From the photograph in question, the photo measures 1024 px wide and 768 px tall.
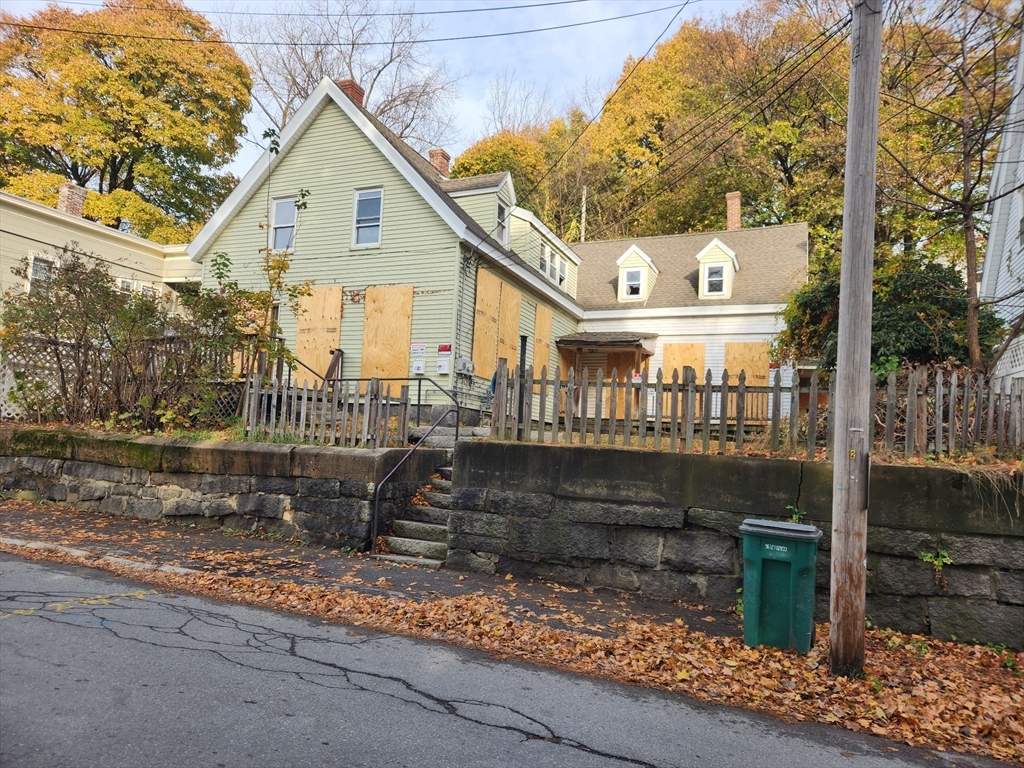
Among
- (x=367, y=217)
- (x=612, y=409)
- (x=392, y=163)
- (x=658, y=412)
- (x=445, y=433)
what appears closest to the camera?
(x=658, y=412)

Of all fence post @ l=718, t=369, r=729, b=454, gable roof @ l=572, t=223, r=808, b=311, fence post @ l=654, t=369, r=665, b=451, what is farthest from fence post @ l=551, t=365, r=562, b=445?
gable roof @ l=572, t=223, r=808, b=311

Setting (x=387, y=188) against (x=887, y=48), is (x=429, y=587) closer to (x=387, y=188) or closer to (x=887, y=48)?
(x=887, y=48)

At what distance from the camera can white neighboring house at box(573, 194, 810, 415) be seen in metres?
21.9

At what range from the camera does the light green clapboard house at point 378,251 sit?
53.4 feet

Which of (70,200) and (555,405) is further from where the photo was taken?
(70,200)

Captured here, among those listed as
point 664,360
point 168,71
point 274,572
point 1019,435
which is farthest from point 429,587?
point 168,71

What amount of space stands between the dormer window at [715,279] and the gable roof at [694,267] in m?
0.45

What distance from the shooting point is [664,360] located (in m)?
23.0

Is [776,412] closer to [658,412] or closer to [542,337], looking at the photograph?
[658,412]

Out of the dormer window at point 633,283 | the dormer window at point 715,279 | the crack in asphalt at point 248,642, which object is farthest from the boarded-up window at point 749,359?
the crack in asphalt at point 248,642

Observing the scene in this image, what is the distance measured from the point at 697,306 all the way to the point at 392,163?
11.1 metres

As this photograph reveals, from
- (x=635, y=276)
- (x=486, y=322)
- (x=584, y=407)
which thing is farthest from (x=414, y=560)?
(x=635, y=276)

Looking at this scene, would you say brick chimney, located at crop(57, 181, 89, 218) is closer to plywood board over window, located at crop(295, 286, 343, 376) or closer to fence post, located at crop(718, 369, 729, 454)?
plywood board over window, located at crop(295, 286, 343, 376)

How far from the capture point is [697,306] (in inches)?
898
